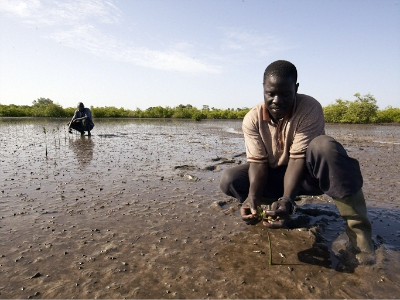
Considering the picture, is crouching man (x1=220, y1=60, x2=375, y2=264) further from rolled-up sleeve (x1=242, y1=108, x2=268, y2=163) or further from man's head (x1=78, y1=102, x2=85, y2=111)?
man's head (x1=78, y1=102, x2=85, y2=111)

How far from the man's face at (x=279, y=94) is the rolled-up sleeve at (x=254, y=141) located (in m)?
0.23

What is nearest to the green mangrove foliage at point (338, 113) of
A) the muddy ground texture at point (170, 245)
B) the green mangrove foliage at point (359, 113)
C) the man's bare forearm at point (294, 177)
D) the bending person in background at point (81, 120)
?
the green mangrove foliage at point (359, 113)

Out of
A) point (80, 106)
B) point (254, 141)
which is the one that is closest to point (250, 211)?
point (254, 141)

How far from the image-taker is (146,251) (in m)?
2.09

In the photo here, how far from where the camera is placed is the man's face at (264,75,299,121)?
2.12 metres

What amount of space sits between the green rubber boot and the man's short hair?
100 cm

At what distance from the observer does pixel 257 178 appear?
230 cm

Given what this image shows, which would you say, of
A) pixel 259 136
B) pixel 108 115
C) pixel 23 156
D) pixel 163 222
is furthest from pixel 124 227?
pixel 108 115

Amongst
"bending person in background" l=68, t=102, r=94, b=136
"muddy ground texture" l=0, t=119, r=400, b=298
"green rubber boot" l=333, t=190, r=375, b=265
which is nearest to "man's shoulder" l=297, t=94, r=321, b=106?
"green rubber boot" l=333, t=190, r=375, b=265

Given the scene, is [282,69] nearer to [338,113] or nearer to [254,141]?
[254,141]

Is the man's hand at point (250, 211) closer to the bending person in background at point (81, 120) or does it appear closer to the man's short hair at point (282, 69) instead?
the man's short hair at point (282, 69)

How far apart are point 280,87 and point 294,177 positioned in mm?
702

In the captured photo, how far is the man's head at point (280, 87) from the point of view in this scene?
2123mm

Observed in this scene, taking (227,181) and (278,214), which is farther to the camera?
(227,181)
